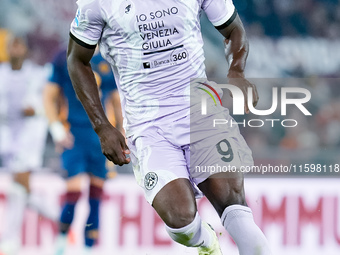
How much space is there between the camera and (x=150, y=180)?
2879 millimetres

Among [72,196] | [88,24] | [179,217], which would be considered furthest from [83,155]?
[179,217]

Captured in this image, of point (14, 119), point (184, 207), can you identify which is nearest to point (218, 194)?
point (184, 207)

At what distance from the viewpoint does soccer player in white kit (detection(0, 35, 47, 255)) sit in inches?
198

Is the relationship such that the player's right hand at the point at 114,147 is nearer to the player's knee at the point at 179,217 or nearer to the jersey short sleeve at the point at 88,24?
the player's knee at the point at 179,217

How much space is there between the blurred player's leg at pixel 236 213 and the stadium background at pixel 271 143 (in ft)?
6.07

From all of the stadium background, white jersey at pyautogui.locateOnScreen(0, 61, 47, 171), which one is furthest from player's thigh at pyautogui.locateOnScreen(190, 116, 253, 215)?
white jersey at pyautogui.locateOnScreen(0, 61, 47, 171)

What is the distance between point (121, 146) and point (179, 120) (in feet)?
1.05

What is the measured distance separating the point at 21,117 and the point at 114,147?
2681 millimetres

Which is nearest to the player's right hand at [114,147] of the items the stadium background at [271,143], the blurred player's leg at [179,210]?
the blurred player's leg at [179,210]

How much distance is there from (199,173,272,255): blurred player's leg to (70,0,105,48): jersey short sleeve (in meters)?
0.90

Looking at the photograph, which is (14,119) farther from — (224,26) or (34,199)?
(224,26)

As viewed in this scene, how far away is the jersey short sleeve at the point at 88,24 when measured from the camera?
302 cm

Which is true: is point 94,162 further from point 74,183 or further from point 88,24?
point 88,24

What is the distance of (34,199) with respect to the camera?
4.98 meters
